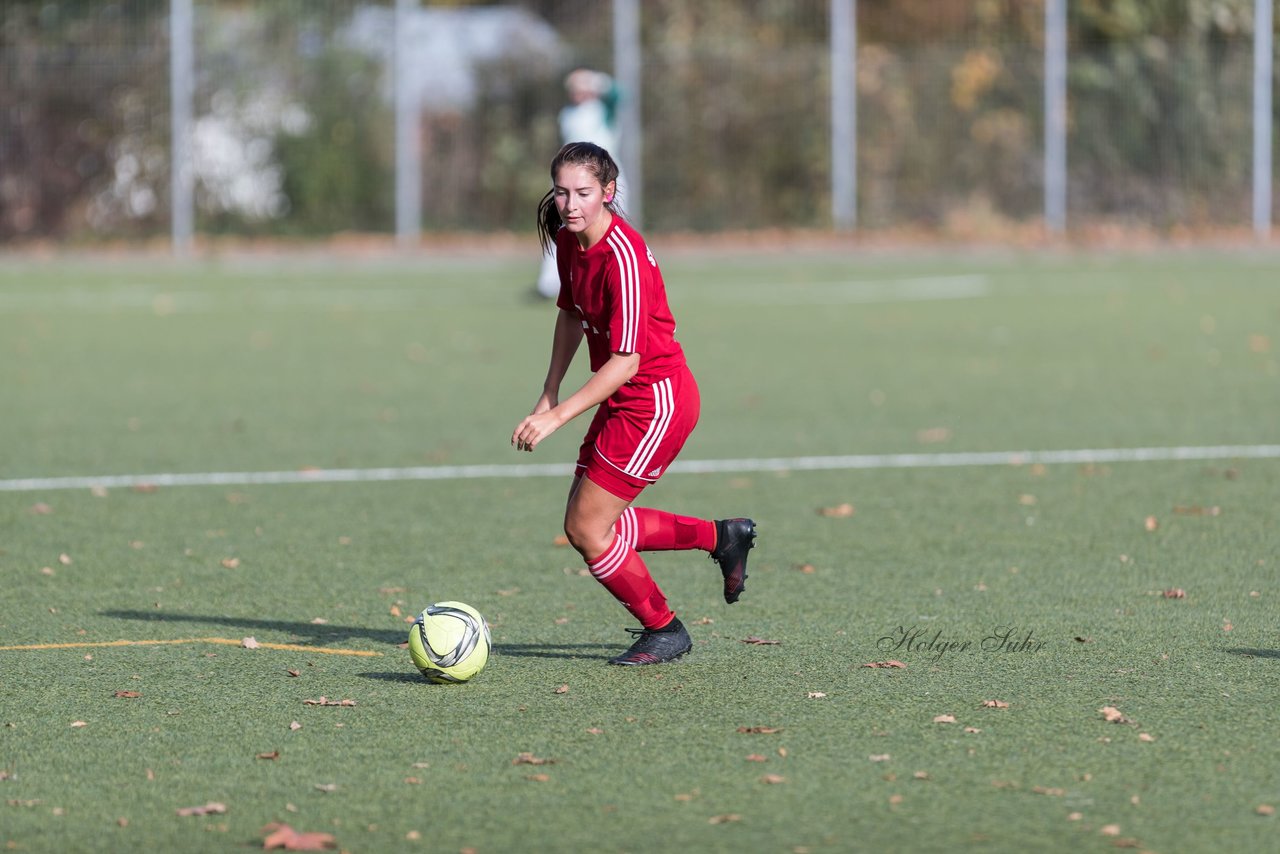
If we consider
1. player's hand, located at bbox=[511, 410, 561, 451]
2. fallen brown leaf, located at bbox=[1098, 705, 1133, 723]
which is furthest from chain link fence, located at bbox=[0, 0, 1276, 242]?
fallen brown leaf, located at bbox=[1098, 705, 1133, 723]

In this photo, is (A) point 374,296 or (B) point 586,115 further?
(A) point 374,296

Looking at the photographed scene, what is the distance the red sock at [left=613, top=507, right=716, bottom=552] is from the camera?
613 cm

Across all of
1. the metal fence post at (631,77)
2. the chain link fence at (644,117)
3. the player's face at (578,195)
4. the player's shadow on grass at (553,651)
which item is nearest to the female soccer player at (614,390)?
the player's face at (578,195)

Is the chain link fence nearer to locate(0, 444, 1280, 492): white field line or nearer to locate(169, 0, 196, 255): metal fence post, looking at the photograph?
locate(169, 0, 196, 255): metal fence post

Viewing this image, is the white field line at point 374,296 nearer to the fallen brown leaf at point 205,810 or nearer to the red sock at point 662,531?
the red sock at point 662,531

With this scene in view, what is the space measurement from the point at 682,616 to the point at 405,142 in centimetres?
2233

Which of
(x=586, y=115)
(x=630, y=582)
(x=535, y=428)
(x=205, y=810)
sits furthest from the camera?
(x=586, y=115)

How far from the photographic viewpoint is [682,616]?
685 cm

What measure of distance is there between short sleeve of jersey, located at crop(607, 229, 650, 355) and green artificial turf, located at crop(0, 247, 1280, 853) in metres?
1.02

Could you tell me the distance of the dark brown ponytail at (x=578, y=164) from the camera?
5.70 meters

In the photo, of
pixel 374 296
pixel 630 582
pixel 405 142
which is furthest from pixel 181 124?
pixel 630 582

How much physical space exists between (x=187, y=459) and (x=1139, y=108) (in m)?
22.2

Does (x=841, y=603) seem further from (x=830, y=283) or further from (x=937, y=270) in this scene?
(x=937, y=270)

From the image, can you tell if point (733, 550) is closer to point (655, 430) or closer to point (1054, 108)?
point (655, 430)
